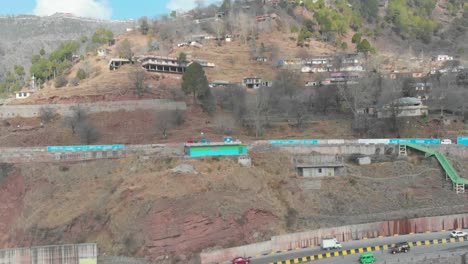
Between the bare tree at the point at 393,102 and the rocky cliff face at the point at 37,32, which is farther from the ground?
the rocky cliff face at the point at 37,32

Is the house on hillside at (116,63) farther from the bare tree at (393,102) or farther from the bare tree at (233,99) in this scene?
the bare tree at (393,102)

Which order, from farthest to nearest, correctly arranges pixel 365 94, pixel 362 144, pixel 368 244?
pixel 365 94, pixel 362 144, pixel 368 244

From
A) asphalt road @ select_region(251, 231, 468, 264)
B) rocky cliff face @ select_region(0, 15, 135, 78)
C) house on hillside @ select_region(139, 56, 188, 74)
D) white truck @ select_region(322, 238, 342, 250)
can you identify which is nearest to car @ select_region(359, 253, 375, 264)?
asphalt road @ select_region(251, 231, 468, 264)

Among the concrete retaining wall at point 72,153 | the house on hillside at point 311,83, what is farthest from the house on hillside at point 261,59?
the concrete retaining wall at point 72,153

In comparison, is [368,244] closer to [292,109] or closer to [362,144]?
[362,144]

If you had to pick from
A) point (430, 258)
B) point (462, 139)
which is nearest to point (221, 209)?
point (430, 258)

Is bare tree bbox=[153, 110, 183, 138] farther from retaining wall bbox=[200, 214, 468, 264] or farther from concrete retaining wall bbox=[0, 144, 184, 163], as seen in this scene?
retaining wall bbox=[200, 214, 468, 264]

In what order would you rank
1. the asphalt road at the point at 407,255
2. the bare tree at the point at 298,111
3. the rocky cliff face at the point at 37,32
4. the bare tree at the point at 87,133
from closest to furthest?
the asphalt road at the point at 407,255
the bare tree at the point at 87,133
the bare tree at the point at 298,111
the rocky cliff face at the point at 37,32

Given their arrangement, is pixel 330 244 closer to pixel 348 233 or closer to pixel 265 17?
pixel 348 233
